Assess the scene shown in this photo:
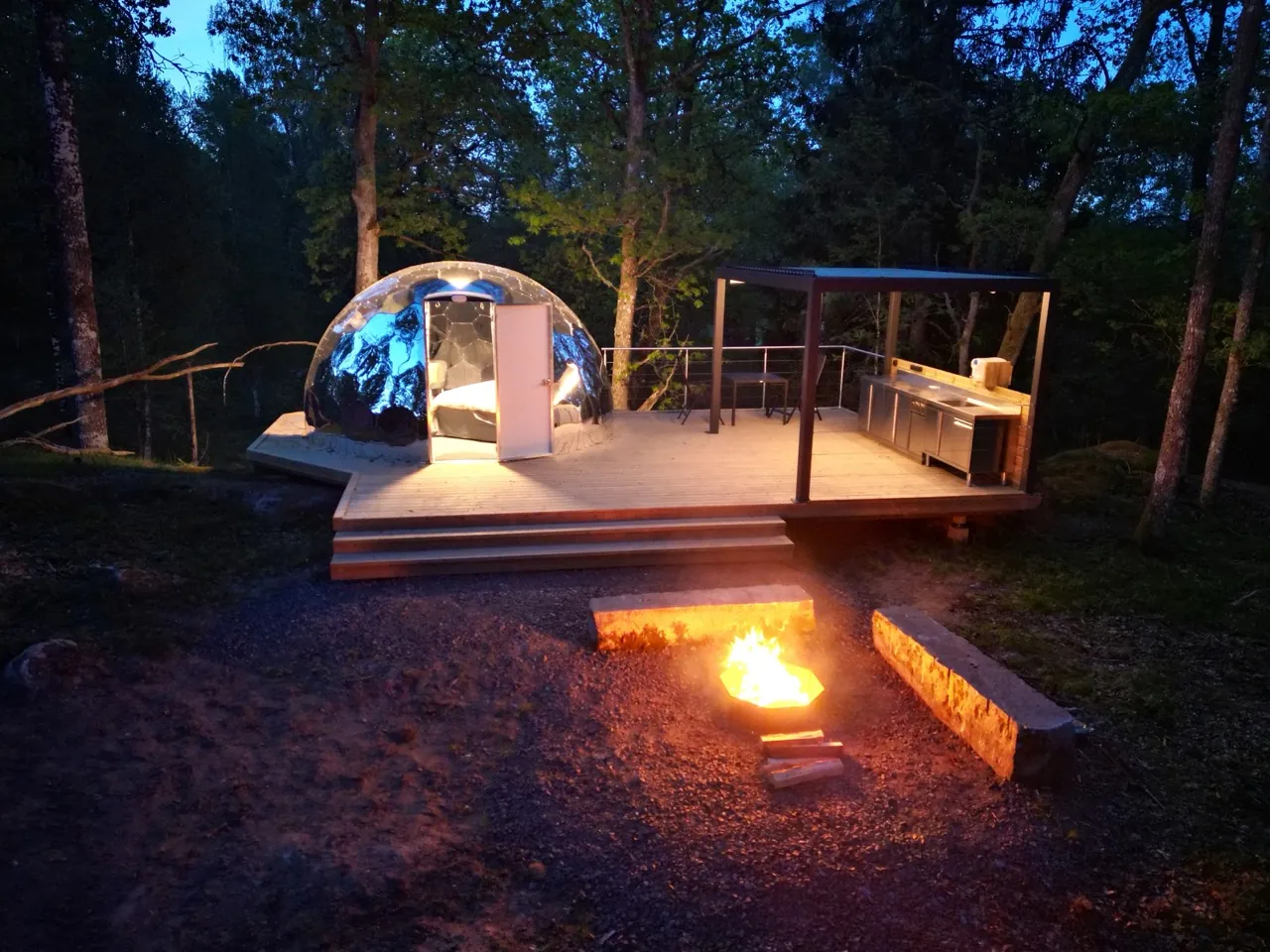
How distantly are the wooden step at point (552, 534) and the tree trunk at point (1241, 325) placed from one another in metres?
6.67

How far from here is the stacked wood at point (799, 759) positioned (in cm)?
508

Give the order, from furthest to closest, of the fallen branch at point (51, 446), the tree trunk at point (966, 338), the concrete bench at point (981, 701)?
the tree trunk at point (966, 338) < the fallen branch at point (51, 446) < the concrete bench at point (981, 701)

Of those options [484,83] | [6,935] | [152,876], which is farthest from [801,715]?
[484,83]

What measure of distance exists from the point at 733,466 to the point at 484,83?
12.4m

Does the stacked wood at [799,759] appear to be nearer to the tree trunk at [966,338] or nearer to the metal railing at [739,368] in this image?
the metal railing at [739,368]

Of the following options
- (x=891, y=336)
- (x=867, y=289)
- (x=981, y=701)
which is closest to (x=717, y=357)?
(x=891, y=336)

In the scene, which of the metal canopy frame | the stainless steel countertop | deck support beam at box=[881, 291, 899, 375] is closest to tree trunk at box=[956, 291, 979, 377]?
deck support beam at box=[881, 291, 899, 375]

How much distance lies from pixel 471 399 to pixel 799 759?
718 cm

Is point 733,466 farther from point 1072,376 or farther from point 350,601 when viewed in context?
point 1072,376

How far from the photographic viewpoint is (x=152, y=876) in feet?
13.4

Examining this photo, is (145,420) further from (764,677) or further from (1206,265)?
(1206,265)

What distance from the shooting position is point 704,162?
56.3 feet

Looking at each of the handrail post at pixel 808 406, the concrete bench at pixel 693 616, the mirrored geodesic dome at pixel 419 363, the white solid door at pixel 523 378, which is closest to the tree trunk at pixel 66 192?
the mirrored geodesic dome at pixel 419 363

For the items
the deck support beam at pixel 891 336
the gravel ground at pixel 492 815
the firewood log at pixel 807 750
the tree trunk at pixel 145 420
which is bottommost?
the tree trunk at pixel 145 420
